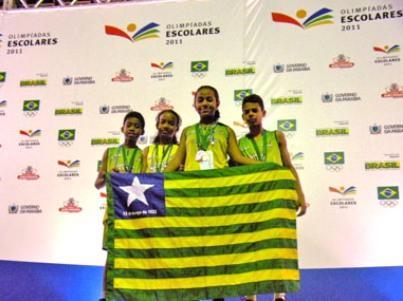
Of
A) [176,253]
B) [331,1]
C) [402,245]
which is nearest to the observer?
[176,253]

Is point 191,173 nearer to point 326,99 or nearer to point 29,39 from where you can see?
point 326,99

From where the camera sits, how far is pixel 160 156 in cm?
460

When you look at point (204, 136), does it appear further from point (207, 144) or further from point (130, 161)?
point (130, 161)

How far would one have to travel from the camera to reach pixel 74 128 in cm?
632

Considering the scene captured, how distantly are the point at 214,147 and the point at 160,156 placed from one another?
2.24 ft

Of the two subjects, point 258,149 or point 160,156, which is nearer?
point 258,149

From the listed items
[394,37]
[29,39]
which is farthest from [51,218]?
[394,37]

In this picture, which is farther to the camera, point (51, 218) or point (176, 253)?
point (51, 218)

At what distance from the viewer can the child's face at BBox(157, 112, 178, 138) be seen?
15.3 feet

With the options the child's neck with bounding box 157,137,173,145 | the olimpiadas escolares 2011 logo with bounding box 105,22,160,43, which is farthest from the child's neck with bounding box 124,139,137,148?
the olimpiadas escolares 2011 logo with bounding box 105,22,160,43

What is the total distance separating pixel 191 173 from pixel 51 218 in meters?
3.00

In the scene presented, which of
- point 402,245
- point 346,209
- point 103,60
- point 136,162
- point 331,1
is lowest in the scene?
point 402,245

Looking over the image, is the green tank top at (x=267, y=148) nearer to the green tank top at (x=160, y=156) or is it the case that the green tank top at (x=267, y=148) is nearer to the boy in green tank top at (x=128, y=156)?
the green tank top at (x=160, y=156)

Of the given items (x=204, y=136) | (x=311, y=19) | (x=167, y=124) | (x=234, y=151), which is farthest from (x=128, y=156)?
(x=311, y=19)
